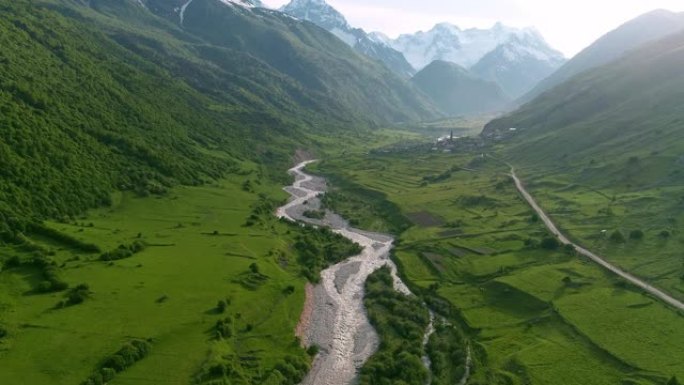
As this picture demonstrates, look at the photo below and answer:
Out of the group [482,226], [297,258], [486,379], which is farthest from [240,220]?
[486,379]

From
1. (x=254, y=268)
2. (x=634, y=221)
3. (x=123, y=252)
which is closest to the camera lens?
(x=123, y=252)

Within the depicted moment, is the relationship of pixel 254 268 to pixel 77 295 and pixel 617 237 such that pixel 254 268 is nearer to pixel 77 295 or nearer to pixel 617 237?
pixel 77 295

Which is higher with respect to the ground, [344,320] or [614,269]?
[614,269]

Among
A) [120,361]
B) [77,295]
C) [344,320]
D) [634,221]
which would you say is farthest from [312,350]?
[634,221]

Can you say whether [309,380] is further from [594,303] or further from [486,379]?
[594,303]

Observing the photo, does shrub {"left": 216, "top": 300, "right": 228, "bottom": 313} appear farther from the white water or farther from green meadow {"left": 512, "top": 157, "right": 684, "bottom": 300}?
green meadow {"left": 512, "top": 157, "right": 684, "bottom": 300}

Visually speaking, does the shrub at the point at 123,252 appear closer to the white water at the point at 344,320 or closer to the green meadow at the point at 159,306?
the green meadow at the point at 159,306

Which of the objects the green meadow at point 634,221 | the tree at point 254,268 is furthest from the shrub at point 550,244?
the tree at point 254,268
